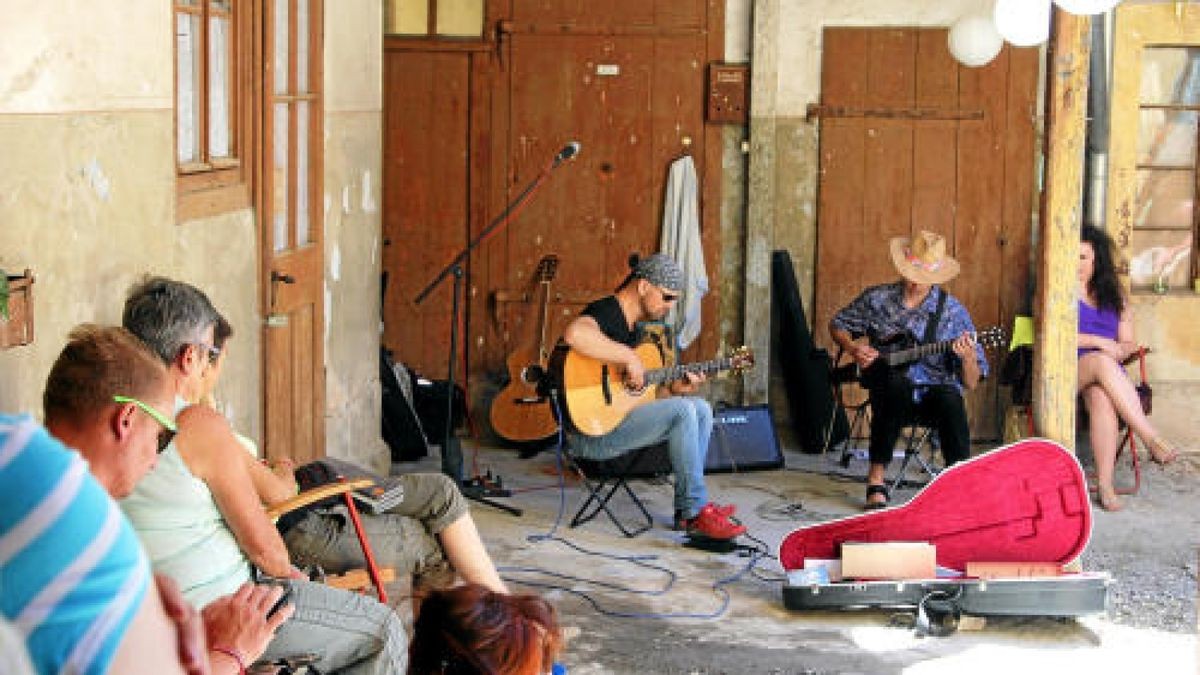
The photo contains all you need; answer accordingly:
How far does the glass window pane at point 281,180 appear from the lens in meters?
6.70

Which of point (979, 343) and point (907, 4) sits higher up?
point (907, 4)

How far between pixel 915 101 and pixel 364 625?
6200 millimetres

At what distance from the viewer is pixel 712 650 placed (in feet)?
19.5

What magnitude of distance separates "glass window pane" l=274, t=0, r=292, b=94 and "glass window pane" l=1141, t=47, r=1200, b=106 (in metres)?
4.60

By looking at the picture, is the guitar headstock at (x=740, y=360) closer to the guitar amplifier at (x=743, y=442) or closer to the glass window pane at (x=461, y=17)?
the guitar amplifier at (x=743, y=442)

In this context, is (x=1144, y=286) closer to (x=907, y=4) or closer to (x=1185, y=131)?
(x=1185, y=131)

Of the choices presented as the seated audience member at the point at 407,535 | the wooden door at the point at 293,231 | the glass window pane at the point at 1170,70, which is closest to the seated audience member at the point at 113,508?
the seated audience member at the point at 407,535

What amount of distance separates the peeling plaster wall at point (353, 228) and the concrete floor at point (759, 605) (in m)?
0.71

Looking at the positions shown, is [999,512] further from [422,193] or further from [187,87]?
[422,193]

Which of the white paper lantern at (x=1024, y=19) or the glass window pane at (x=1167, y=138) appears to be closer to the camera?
the white paper lantern at (x=1024, y=19)

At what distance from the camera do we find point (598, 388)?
7410 millimetres

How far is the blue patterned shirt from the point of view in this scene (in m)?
8.16

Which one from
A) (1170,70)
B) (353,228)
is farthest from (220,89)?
(1170,70)

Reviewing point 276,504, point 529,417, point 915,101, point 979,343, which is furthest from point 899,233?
point 276,504
